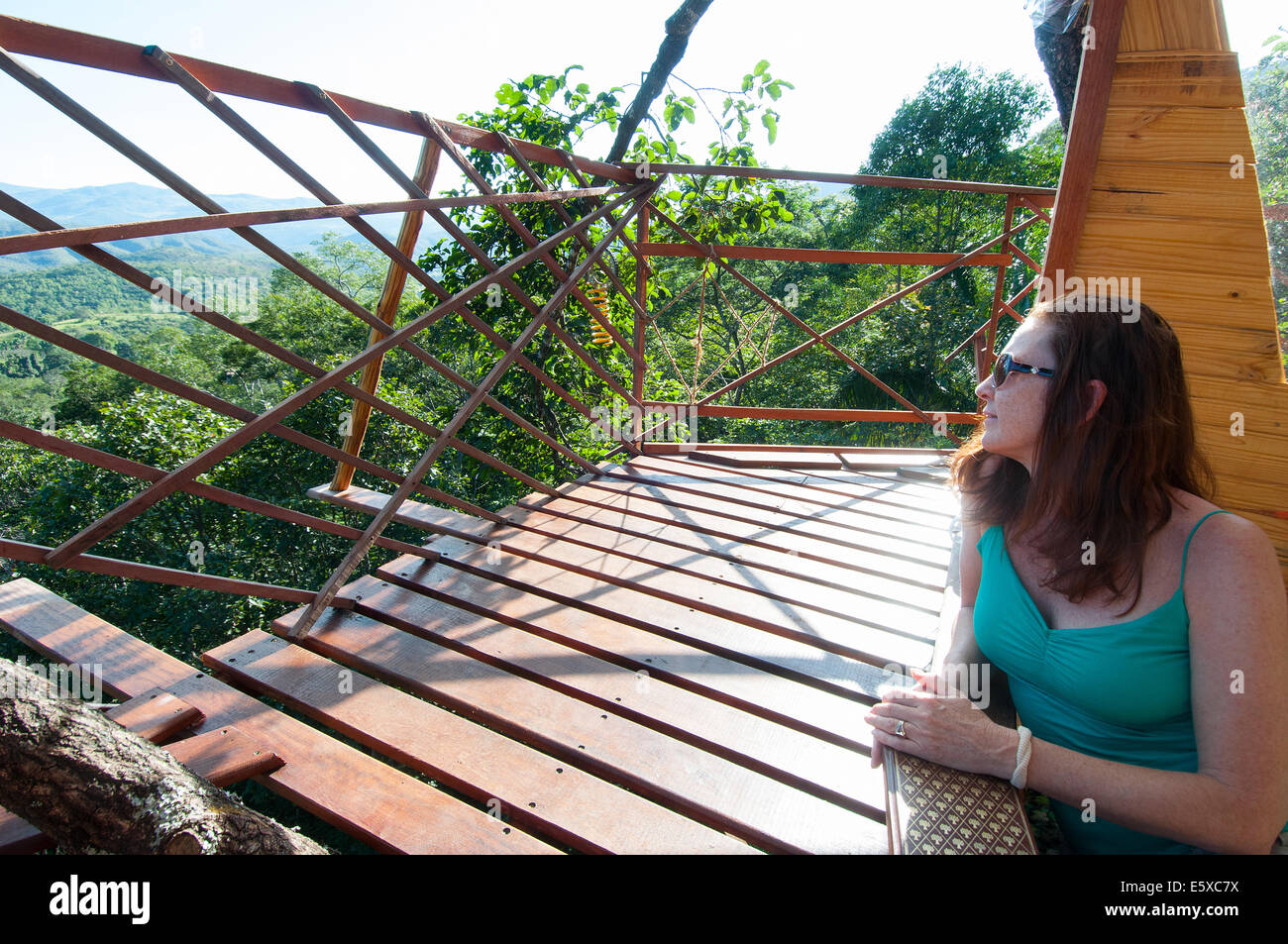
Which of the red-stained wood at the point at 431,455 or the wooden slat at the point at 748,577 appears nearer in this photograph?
the red-stained wood at the point at 431,455

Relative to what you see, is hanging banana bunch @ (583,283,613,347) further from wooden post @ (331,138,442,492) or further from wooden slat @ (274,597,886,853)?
wooden slat @ (274,597,886,853)

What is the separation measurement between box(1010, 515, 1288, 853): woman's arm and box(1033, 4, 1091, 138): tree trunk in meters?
1.19

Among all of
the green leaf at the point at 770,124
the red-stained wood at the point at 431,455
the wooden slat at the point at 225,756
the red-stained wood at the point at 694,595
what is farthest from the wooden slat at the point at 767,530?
the green leaf at the point at 770,124

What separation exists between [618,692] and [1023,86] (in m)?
25.4

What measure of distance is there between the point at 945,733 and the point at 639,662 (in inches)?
33.8

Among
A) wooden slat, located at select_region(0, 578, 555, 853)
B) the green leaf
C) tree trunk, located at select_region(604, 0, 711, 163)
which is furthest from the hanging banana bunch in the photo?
wooden slat, located at select_region(0, 578, 555, 853)

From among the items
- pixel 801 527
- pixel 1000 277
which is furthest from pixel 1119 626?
pixel 1000 277

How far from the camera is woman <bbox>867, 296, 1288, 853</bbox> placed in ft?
2.88

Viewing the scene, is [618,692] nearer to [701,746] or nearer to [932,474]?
[701,746]

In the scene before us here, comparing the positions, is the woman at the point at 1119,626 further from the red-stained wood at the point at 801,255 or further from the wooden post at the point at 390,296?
the red-stained wood at the point at 801,255

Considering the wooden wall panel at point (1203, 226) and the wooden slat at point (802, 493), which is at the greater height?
the wooden wall panel at point (1203, 226)

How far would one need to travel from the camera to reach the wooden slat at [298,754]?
3.93ft

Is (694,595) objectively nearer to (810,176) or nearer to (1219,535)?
(1219,535)

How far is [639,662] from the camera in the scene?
68.6 inches
